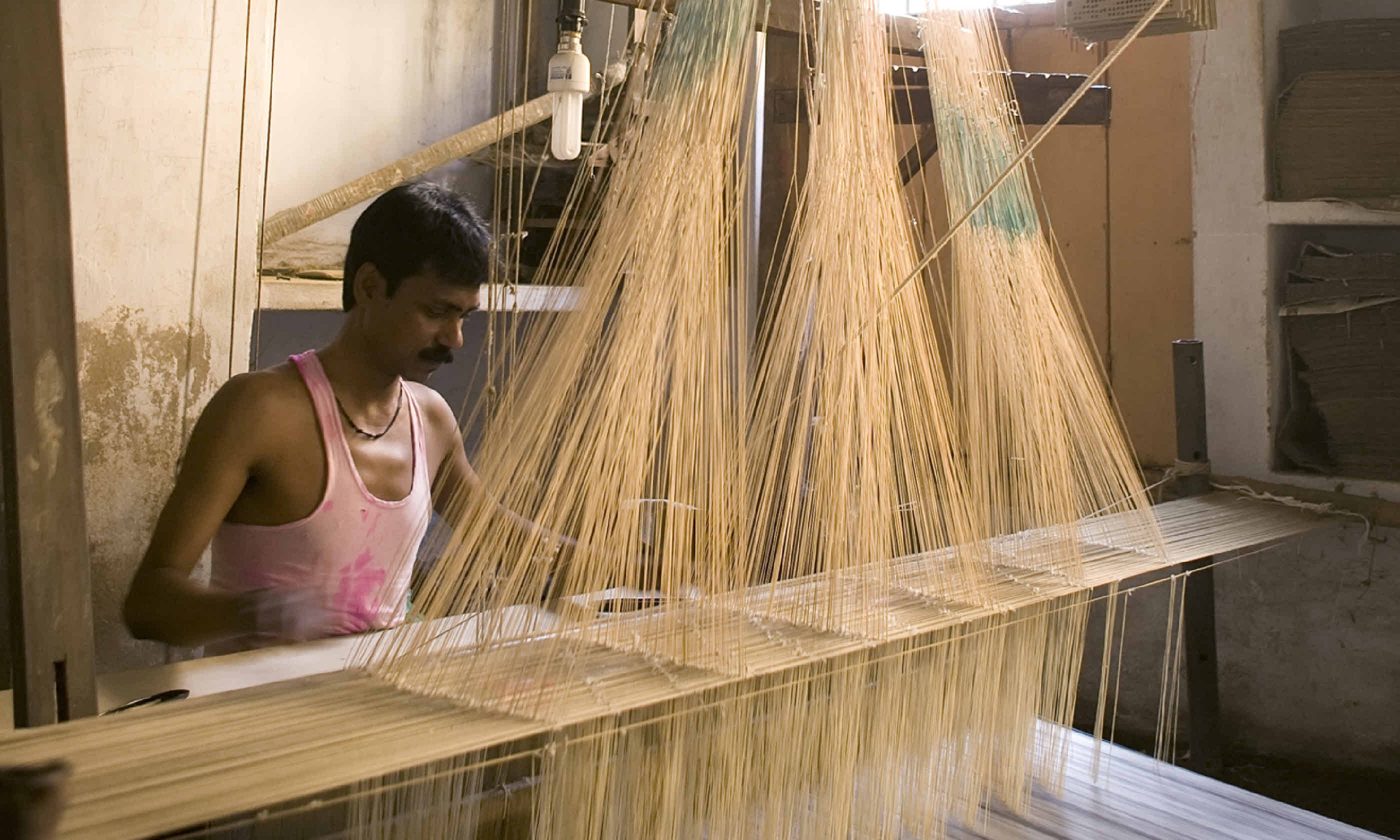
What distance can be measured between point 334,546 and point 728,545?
0.83 metres

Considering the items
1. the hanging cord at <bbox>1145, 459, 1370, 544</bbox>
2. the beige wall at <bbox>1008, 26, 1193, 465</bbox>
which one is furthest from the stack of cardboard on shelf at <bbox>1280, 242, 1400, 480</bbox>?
the beige wall at <bbox>1008, 26, 1193, 465</bbox>

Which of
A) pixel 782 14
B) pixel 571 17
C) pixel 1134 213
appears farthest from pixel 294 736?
pixel 1134 213

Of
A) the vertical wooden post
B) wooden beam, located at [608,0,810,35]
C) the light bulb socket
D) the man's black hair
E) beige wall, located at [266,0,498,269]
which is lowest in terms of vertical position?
the vertical wooden post

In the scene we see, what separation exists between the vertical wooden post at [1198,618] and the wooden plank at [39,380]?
7.42 feet

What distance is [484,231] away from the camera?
1.61 metres

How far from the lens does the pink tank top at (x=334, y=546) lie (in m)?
1.58

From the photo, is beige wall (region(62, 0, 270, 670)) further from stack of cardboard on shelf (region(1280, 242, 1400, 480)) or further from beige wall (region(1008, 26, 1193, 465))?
stack of cardboard on shelf (region(1280, 242, 1400, 480))

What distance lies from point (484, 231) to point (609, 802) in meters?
0.93

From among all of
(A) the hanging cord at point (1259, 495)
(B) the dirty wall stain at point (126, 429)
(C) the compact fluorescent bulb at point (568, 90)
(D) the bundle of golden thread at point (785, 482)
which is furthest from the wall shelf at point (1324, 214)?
(B) the dirty wall stain at point (126, 429)

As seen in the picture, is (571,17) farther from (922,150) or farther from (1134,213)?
(1134,213)

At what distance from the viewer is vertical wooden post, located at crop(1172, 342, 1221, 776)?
2457 millimetres

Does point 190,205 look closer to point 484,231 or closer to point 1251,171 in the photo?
point 484,231

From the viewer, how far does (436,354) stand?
1.64 meters

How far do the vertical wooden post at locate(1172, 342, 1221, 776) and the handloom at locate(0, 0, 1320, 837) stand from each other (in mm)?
1285
